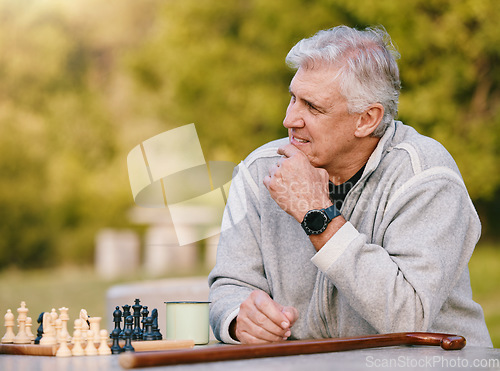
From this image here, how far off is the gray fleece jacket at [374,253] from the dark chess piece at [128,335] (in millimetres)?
326

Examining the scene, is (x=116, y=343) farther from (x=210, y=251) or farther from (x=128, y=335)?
(x=210, y=251)

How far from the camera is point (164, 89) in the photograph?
17578mm

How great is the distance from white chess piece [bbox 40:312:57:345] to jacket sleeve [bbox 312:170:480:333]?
31.3 inches

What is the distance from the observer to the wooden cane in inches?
62.8

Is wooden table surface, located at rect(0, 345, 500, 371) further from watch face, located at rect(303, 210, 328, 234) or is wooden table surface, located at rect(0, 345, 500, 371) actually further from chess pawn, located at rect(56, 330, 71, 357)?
watch face, located at rect(303, 210, 328, 234)

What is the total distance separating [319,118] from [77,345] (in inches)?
46.1

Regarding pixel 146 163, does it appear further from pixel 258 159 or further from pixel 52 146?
pixel 52 146

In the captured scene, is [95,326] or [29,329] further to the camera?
[29,329]

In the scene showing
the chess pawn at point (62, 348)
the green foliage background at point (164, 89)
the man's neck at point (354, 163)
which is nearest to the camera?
the chess pawn at point (62, 348)

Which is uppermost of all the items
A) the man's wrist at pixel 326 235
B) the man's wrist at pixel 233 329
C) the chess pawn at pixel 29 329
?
the man's wrist at pixel 326 235

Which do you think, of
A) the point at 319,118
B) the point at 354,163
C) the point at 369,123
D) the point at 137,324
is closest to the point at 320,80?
the point at 319,118

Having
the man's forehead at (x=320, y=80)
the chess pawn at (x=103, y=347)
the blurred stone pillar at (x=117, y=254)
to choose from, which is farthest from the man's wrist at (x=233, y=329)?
the blurred stone pillar at (x=117, y=254)

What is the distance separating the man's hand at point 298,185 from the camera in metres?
2.33

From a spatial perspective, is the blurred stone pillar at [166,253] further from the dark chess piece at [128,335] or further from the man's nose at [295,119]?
the dark chess piece at [128,335]
